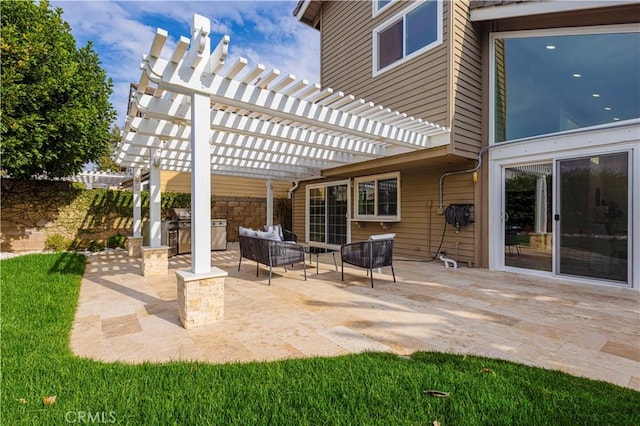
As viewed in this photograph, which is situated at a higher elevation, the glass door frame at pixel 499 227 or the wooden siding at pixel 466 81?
the wooden siding at pixel 466 81

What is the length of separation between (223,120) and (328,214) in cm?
608

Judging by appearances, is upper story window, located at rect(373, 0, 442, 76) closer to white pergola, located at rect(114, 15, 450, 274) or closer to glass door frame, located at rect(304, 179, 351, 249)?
white pergola, located at rect(114, 15, 450, 274)

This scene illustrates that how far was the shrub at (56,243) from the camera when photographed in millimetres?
8625

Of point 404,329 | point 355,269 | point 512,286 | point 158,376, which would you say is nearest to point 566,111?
point 512,286

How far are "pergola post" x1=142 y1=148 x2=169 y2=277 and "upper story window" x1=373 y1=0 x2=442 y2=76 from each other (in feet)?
17.7

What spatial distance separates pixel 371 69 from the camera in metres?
7.71

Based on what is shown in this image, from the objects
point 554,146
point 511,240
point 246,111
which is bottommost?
point 511,240

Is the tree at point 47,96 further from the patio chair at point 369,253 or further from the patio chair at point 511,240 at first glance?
the patio chair at point 511,240

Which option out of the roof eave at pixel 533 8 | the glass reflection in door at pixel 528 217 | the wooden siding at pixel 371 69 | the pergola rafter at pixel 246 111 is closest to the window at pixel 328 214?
the pergola rafter at pixel 246 111

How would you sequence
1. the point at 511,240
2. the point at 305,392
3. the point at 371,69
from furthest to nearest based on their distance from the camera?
1. the point at 371,69
2. the point at 511,240
3. the point at 305,392

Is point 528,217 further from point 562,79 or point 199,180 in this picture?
point 199,180

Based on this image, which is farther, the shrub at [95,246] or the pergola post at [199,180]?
the shrub at [95,246]

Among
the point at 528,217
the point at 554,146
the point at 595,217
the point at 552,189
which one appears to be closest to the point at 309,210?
the point at 528,217

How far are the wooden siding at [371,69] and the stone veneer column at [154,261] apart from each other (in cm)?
568
